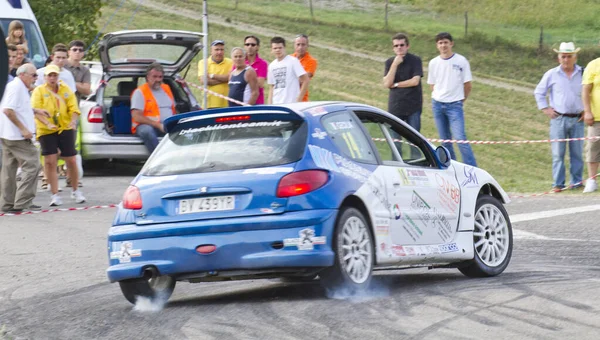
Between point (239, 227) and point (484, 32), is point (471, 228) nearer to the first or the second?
point (239, 227)

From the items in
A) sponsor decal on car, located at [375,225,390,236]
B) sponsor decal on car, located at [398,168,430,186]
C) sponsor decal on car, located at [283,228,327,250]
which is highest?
sponsor decal on car, located at [398,168,430,186]

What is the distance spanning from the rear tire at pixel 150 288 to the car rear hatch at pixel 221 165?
1.76ft

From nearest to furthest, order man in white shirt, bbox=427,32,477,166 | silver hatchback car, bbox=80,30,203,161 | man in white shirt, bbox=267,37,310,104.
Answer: man in white shirt, bbox=267,37,310,104
man in white shirt, bbox=427,32,477,166
silver hatchback car, bbox=80,30,203,161

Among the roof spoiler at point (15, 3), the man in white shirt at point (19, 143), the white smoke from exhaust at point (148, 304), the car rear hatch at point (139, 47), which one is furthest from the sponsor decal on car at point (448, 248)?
the roof spoiler at point (15, 3)

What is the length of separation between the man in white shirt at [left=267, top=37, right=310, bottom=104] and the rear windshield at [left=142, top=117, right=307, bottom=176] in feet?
27.1

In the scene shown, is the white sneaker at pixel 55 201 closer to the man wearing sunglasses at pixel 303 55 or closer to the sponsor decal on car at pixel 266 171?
the man wearing sunglasses at pixel 303 55

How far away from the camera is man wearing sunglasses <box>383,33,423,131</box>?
18234 mm

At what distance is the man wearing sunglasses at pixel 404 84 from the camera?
18234 mm

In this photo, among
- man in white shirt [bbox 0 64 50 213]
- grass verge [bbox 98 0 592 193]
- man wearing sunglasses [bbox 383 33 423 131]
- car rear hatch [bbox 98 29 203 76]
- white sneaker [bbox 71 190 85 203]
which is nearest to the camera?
man in white shirt [bbox 0 64 50 213]

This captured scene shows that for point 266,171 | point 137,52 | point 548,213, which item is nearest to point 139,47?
point 137,52

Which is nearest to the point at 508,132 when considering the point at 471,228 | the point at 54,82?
the point at 54,82

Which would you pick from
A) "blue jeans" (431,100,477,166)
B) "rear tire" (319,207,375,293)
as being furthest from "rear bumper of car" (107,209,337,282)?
"blue jeans" (431,100,477,166)

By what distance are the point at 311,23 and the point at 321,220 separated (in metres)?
48.4

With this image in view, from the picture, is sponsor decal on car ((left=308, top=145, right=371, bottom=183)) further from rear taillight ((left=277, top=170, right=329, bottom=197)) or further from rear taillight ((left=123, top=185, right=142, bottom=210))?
rear taillight ((left=123, top=185, right=142, bottom=210))
